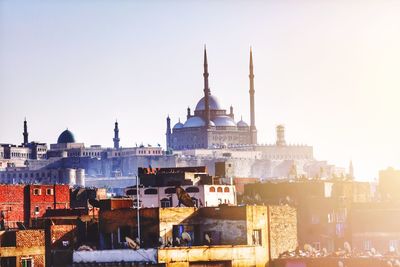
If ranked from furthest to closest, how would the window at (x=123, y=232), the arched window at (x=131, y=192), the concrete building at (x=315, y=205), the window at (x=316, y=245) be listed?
the concrete building at (x=315, y=205), the window at (x=316, y=245), the arched window at (x=131, y=192), the window at (x=123, y=232)

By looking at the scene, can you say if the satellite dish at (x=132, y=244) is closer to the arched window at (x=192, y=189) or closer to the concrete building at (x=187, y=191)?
the concrete building at (x=187, y=191)

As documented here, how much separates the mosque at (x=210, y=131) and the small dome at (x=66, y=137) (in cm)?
1422

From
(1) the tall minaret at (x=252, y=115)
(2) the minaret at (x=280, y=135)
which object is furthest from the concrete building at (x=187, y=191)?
(2) the minaret at (x=280, y=135)

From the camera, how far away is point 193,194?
161 feet

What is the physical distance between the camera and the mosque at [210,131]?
569 feet

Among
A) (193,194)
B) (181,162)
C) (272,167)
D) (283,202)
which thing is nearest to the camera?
(193,194)

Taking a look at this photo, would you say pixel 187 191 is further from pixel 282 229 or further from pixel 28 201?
pixel 28 201

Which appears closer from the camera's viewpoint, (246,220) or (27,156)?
(246,220)

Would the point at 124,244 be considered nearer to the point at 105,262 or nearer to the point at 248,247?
the point at 105,262

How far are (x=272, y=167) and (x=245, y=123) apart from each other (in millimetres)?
9682

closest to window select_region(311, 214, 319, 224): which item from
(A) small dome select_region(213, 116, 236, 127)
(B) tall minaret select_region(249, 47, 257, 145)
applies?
(B) tall minaret select_region(249, 47, 257, 145)

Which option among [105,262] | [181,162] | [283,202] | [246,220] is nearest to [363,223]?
[283,202]

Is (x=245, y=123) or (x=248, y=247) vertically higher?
(x=245, y=123)

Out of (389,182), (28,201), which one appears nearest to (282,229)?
(28,201)
